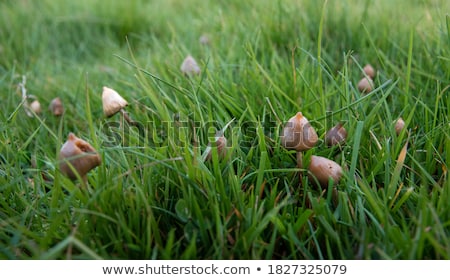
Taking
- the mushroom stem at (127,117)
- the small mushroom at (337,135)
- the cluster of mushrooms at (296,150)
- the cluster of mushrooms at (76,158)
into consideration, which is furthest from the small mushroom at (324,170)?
the mushroom stem at (127,117)

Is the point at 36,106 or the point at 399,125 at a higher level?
the point at 399,125

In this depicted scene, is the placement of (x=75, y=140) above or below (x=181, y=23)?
above

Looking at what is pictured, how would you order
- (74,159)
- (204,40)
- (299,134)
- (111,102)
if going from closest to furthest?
(74,159) → (299,134) → (111,102) → (204,40)

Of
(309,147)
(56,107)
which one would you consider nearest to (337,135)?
(309,147)

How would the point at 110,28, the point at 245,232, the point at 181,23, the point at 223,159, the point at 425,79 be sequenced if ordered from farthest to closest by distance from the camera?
the point at 110,28
the point at 181,23
the point at 425,79
the point at 223,159
the point at 245,232

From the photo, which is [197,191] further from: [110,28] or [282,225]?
[110,28]

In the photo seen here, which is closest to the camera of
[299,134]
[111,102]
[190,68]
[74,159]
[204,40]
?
[74,159]

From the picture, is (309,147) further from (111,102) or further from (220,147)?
(111,102)

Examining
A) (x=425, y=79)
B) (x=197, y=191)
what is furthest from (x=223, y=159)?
(x=425, y=79)

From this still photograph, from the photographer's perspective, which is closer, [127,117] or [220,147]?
[220,147]
